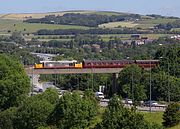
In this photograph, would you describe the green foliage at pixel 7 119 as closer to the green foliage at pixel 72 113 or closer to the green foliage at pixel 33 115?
the green foliage at pixel 33 115

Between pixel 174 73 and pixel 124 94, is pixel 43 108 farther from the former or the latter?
pixel 174 73

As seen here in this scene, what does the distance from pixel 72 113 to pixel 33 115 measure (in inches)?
157

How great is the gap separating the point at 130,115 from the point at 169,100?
30915 mm

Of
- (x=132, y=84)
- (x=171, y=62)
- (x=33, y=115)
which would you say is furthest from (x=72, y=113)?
(x=171, y=62)

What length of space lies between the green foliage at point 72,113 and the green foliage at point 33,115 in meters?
0.78

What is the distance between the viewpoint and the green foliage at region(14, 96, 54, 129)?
5419cm

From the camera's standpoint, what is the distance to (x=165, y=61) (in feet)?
308

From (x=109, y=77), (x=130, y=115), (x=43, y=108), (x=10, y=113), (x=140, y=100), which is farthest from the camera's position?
(x=109, y=77)

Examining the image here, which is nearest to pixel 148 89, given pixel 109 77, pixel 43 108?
pixel 109 77

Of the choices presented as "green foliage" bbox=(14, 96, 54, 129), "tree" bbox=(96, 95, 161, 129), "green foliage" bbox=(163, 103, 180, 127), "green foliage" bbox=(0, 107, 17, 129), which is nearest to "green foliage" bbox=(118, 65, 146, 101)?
"green foliage" bbox=(0, 107, 17, 129)

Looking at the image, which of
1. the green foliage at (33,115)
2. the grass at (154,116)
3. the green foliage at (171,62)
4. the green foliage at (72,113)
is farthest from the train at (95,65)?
the green foliage at (72,113)

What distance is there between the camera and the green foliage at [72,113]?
2025 inches

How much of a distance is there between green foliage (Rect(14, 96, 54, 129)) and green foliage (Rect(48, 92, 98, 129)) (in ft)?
2.56

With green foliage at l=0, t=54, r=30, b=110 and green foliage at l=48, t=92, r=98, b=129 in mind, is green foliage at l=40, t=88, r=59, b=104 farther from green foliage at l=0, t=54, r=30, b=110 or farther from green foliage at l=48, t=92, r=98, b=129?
green foliage at l=0, t=54, r=30, b=110
